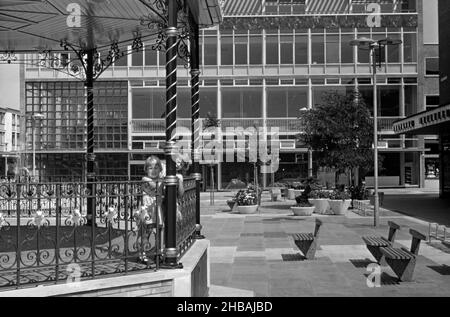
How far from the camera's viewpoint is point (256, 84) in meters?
49.2

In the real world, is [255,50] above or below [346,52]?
above

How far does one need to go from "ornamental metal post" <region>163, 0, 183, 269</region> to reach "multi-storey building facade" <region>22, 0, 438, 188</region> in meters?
41.9

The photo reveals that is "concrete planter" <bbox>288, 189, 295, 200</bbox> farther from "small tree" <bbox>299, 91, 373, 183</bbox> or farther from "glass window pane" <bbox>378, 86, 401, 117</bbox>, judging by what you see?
"glass window pane" <bbox>378, 86, 401, 117</bbox>

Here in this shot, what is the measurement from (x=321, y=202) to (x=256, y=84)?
26.5m

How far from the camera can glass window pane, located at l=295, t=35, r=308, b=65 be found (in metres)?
49.1

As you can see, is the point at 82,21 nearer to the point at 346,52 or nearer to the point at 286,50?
the point at 286,50

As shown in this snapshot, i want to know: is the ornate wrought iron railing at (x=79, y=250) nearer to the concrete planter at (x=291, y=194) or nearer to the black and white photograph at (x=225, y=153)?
the black and white photograph at (x=225, y=153)

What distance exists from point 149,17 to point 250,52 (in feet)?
131

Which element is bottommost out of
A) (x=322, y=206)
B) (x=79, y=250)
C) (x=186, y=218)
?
(x=322, y=206)

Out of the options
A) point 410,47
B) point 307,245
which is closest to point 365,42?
point 307,245

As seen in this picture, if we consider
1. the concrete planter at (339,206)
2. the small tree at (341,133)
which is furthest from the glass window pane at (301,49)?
the concrete planter at (339,206)
